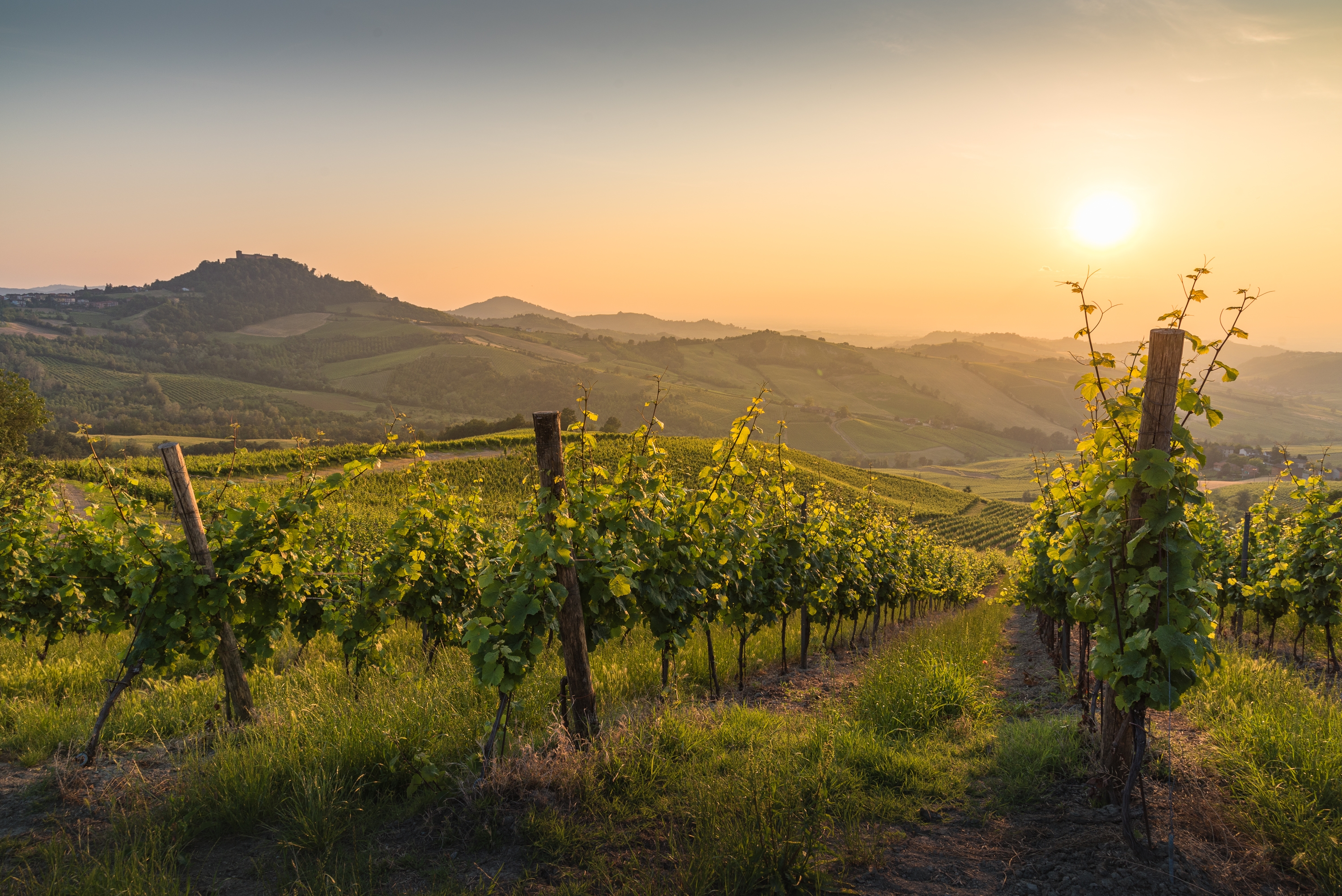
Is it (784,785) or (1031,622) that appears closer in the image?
(784,785)

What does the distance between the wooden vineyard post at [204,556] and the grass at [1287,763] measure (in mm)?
8037

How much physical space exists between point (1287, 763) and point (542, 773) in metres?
5.36

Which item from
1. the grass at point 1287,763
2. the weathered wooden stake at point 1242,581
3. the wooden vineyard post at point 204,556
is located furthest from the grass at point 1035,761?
the weathered wooden stake at point 1242,581

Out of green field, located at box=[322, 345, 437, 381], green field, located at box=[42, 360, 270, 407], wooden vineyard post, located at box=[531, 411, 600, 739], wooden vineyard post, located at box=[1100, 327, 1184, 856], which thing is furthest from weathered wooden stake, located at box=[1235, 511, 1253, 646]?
green field, located at box=[322, 345, 437, 381]

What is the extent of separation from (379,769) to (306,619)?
3765 mm

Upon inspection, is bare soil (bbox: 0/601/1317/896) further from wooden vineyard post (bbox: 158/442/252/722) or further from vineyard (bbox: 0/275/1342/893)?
wooden vineyard post (bbox: 158/442/252/722)

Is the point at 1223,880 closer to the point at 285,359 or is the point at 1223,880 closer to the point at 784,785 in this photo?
the point at 784,785

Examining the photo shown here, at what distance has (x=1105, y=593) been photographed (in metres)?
4.45

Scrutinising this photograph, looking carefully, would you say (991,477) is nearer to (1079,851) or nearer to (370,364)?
(1079,851)

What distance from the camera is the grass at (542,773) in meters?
3.67

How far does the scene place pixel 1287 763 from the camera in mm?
4477

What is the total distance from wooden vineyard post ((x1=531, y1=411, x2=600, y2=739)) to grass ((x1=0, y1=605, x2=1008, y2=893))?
1.00 feet


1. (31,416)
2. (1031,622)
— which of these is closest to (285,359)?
(31,416)

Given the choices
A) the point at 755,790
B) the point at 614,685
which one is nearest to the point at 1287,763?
the point at 755,790
